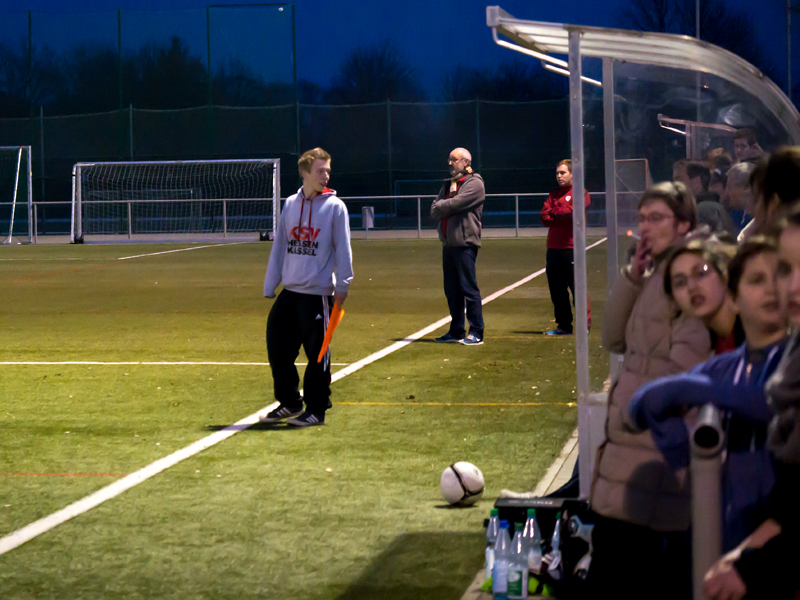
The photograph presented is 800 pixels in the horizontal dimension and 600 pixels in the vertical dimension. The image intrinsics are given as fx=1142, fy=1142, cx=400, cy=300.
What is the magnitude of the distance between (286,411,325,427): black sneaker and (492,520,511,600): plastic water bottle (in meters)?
3.30

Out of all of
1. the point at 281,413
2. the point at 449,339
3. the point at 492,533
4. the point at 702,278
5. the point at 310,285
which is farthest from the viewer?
the point at 449,339

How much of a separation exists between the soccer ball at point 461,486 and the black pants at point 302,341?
6.66 feet

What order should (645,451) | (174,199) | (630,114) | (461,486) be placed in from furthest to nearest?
1. (174,199)
2. (461,486)
3. (630,114)
4. (645,451)

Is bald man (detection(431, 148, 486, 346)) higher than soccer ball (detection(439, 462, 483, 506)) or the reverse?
higher

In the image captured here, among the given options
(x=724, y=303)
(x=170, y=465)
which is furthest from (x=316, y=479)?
(x=724, y=303)

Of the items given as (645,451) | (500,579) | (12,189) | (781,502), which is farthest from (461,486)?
(12,189)

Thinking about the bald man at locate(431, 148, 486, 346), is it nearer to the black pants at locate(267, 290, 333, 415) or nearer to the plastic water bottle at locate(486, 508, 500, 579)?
the black pants at locate(267, 290, 333, 415)

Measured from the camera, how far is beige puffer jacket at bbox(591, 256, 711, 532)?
3334 mm

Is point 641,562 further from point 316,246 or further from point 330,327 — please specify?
point 316,246

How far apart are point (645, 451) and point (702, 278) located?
80 centimetres

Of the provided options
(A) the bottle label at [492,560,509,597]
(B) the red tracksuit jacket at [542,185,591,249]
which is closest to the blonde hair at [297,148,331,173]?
(A) the bottle label at [492,560,509,597]

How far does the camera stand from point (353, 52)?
5853 cm

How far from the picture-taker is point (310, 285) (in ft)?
24.6

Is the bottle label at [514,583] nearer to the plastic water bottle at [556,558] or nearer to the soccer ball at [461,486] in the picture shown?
the plastic water bottle at [556,558]
